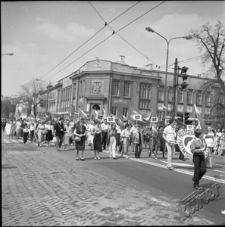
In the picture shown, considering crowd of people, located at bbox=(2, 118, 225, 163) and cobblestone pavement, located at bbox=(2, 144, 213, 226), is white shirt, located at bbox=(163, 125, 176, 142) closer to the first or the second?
crowd of people, located at bbox=(2, 118, 225, 163)

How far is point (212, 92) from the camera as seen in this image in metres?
27.4

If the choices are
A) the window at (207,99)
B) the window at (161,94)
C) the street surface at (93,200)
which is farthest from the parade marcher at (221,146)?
the street surface at (93,200)

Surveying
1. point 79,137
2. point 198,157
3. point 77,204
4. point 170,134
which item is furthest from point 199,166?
point 79,137

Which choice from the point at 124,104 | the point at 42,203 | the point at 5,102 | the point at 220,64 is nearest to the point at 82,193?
the point at 42,203

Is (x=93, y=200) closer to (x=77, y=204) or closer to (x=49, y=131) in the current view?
(x=77, y=204)

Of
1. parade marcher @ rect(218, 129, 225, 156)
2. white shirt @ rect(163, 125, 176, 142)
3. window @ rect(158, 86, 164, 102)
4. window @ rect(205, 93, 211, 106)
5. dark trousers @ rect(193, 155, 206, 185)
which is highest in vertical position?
window @ rect(158, 86, 164, 102)

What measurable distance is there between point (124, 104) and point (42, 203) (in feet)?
77.4

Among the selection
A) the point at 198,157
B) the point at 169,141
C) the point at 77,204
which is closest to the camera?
the point at 77,204

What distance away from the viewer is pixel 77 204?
482cm

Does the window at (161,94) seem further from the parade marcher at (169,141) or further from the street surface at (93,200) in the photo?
the street surface at (93,200)

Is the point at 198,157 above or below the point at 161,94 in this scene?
below

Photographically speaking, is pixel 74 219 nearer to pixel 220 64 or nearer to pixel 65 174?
pixel 65 174

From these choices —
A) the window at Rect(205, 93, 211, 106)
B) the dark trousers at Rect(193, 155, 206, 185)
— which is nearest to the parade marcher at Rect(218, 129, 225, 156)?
the window at Rect(205, 93, 211, 106)

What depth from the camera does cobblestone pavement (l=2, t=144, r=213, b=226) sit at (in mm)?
4047
